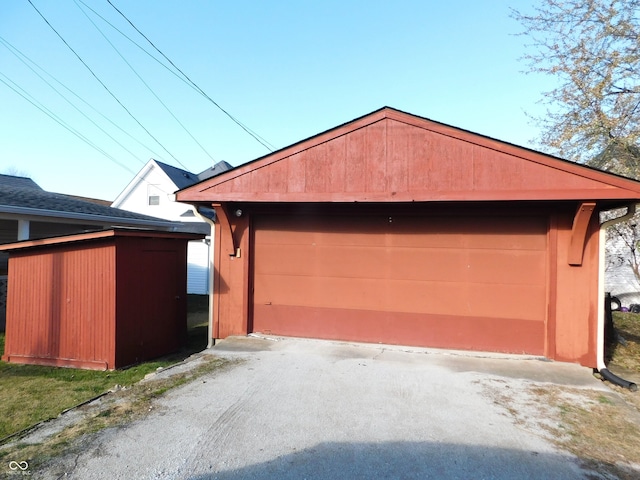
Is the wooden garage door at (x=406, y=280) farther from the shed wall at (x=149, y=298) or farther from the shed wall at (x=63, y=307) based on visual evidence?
the shed wall at (x=63, y=307)

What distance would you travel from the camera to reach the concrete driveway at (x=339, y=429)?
282cm

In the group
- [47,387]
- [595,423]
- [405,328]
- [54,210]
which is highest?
[54,210]

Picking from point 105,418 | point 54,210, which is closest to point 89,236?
point 105,418

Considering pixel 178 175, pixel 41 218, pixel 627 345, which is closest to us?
pixel 627 345

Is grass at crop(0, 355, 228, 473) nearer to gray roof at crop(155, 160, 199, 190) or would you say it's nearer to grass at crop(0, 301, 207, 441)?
grass at crop(0, 301, 207, 441)

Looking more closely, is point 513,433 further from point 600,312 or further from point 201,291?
point 201,291

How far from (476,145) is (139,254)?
5.62 m

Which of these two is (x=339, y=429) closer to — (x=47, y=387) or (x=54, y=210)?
(x=47, y=387)

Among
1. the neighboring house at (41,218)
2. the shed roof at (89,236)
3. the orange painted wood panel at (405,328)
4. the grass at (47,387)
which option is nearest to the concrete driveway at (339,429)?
the orange painted wood panel at (405,328)

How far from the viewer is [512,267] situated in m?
5.99

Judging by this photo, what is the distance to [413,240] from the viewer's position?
6.34 metres

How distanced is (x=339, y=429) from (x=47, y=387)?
468cm

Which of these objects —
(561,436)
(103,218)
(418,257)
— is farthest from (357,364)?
(103,218)

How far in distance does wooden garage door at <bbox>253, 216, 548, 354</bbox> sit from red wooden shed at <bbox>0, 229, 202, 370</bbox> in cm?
192
